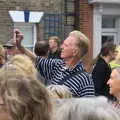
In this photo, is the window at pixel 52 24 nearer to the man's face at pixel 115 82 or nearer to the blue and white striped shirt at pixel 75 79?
the blue and white striped shirt at pixel 75 79

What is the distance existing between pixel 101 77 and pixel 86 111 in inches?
185

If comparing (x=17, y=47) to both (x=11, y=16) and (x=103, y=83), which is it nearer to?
(x=103, y=83)

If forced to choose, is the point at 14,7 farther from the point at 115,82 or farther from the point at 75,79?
the point at 115,82

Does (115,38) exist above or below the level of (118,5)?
below

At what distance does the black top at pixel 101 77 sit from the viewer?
6.71 meters

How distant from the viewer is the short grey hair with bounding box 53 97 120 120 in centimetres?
215

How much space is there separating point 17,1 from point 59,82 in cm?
868

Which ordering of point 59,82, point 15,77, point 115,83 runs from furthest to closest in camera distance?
point 59,82 → point 115,83 → point 15,77

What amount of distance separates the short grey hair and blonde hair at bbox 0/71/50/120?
0.81ft

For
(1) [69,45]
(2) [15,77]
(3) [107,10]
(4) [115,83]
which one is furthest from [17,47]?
(3) [107,10]

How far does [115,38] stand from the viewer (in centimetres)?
1473

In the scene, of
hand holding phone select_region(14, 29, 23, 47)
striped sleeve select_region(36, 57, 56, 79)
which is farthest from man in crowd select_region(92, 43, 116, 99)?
hand holding phone select_region(14, 29, 23, 47)

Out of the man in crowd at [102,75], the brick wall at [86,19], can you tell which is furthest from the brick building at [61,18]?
the man in crowd at [102,75]

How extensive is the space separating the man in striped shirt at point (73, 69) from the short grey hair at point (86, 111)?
7.92 feet
